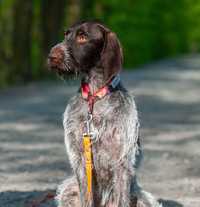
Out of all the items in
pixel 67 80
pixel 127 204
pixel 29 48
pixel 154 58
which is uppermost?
pixel 67 80

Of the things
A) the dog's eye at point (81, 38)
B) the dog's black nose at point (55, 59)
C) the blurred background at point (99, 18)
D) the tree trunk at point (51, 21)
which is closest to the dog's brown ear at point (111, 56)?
the dog's eye at point (81, 38)

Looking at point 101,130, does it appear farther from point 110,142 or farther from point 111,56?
point 111,56

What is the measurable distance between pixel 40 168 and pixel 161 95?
1057 cm

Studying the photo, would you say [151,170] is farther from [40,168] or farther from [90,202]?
[90,202]

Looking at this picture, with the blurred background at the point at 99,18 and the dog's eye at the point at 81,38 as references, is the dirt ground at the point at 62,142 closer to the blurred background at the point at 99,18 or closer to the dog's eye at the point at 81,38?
the dog's eye at the point at 81,38

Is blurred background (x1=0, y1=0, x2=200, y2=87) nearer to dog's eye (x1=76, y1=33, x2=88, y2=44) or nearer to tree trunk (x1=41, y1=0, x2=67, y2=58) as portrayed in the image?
tree trunk (x1=41, y1=0, x2=67, y2=58)

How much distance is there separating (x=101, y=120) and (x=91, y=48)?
2.10ft

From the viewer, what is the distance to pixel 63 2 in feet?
96.5

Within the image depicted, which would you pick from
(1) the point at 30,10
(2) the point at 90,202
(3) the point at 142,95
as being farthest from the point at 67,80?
(1) the point at 30,10

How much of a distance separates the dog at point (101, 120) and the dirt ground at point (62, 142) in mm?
1421

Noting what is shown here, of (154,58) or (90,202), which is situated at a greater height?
(90,202)

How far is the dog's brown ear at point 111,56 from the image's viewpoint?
26.2ft

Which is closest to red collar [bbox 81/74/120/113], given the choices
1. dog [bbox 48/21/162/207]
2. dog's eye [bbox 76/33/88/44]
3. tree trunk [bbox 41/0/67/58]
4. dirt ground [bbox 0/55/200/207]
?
dog [bbox 48/21/162/207]

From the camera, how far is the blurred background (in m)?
28.0
